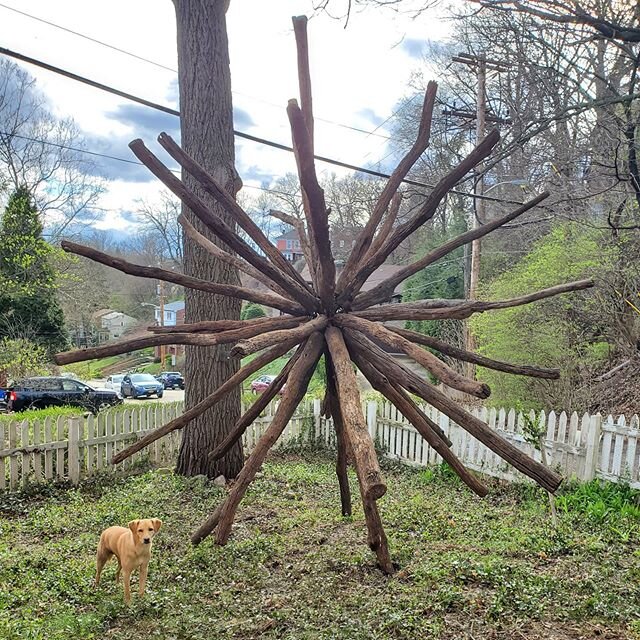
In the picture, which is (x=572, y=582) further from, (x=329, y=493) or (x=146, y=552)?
(x=329, y=493)

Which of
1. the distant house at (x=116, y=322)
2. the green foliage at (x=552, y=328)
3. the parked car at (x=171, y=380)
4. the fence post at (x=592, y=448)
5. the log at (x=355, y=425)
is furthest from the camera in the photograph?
the distant house at (x=116, y=322)

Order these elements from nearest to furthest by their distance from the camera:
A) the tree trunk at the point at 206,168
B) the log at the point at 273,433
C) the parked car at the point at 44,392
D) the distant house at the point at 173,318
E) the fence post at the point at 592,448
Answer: the log at the point at 273,433
the tree trunk at the point at 206,168
the fence post at the point at 592,448
the parked car at the point at 44,392
the distant house at the point at 173,318

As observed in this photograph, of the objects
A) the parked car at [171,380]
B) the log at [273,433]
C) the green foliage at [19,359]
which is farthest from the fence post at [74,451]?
the parked car at [171,380]

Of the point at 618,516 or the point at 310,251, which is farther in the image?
the point at 618,516

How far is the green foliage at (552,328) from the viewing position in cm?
916

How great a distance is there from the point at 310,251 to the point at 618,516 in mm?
4099

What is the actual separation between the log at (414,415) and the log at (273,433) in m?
0.25

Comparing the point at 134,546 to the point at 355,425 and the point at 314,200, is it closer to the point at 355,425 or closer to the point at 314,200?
the point at 355,425

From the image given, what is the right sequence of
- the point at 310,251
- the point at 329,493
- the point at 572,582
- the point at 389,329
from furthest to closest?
1. the point at 329,493
2. the point at 310,251
3. the point at 572,582
4. the point at 389,329

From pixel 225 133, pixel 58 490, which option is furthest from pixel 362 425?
pixel 58 490

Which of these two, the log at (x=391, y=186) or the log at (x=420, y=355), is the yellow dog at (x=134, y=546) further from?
the log at (x=391, y=186)

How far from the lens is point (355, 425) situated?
7.05 ft

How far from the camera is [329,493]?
566 centimetres

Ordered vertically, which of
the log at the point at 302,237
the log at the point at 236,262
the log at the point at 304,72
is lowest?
the log at the point at 236,262
